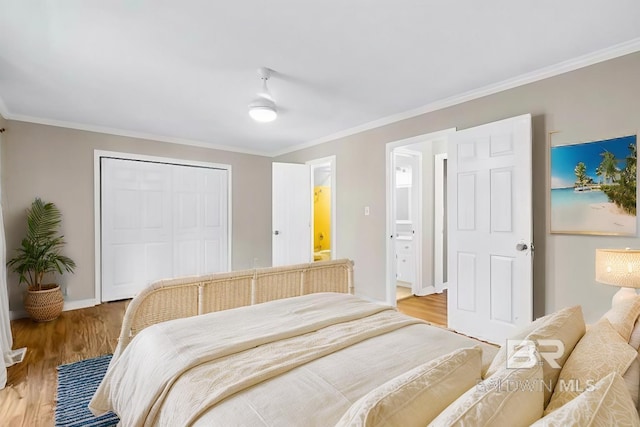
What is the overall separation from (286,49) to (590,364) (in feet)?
7.65

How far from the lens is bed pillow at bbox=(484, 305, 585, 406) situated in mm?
953

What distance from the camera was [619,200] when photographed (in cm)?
226

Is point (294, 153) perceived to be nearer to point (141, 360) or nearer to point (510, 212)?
point (510, 212)

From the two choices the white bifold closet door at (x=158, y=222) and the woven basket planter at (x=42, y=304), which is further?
the white bifold closet door at (x=158, y=222)

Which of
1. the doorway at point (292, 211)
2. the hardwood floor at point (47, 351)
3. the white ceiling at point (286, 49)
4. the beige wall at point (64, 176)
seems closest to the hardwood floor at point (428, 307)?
the doorway at point (292, 211)

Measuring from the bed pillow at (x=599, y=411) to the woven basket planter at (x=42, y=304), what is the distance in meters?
4.60

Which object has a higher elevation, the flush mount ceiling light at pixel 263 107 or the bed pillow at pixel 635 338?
the flush mount ceiling light at pixel 263 107

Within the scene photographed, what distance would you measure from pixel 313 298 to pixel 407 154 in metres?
3.32

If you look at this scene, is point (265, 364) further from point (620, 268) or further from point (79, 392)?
point (620, 268)

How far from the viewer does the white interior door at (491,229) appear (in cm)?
266

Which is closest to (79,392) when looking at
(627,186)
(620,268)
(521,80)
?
(620,268)

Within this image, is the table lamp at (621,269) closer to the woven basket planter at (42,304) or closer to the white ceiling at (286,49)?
the white ceiling at (286,49)

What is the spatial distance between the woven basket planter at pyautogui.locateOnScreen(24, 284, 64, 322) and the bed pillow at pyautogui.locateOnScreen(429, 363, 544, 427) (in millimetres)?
4432

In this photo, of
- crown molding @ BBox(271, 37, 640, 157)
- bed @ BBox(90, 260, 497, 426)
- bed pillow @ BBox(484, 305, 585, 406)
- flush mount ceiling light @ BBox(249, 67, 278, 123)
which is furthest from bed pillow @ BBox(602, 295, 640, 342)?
flush mount ceiling light @ BBox(249, 67, 278, 123)
